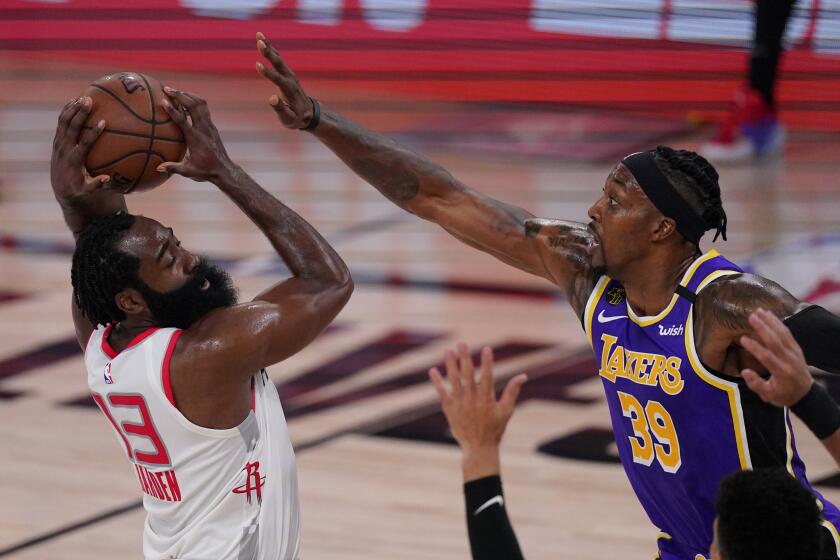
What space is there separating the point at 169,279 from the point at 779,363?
→ 1671 millimetres

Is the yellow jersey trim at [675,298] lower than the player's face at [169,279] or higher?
lower

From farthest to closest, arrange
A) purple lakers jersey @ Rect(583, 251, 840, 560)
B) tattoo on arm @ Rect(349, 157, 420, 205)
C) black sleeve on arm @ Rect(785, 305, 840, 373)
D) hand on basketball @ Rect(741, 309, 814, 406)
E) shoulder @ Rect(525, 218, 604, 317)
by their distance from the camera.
A: 1. tattoo on arm @ Rect(349, 157, 420, 205)
2. shoulder @ Rect(525, 218, 604, 317)
3. purple lakers jersey @ Rect(583, 251, 840, 560)
4. black sleeve on arm @ Rect(785, 305, 840, 373)
5. hand on basketball @ Rect(741, 309, 814, 406)

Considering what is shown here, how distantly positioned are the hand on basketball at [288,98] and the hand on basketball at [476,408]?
155cm

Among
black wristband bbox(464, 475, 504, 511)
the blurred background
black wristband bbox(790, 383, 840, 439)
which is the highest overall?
black wristband bbox(464, 475, 504, 511)

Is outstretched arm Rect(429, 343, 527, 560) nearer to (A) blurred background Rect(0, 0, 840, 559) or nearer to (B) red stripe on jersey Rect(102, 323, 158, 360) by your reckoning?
(B) red stripe on jersey Rect(102, 323, 158, 360)

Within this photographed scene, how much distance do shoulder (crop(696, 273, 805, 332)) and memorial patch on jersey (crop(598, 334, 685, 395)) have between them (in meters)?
0.17

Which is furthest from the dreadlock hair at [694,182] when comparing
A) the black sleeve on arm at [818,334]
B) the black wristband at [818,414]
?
the black wristband at [818,414]

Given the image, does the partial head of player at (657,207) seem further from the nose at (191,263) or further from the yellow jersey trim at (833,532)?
the nose at (191,263)

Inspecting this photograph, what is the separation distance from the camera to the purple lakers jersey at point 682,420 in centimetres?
380

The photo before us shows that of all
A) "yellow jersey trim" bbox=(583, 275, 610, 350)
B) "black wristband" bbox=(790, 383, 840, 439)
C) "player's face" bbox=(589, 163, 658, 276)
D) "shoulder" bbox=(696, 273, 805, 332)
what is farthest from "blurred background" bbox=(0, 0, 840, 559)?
"black wristband" bbox=(790, 383, 840, 439)

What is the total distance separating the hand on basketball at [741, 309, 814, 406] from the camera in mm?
Result: 3152

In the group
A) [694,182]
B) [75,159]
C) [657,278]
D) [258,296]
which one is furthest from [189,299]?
[694,182]

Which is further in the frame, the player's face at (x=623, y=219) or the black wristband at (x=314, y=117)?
the black wristband at (x=314, y=117)

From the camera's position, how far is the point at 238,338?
3.64m
